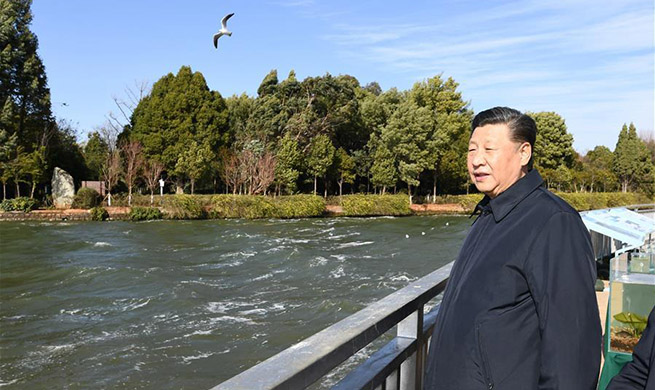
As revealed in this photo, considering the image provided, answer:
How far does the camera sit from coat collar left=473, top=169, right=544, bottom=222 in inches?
60.5

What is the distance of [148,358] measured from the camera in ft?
27.1

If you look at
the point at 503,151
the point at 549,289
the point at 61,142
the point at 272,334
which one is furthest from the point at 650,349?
the point at 61,142

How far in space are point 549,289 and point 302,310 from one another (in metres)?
9.95

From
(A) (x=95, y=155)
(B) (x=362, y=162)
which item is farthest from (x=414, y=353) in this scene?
(B) (x=362, y=162)

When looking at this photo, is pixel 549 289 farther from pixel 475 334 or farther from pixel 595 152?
pixel 595 152

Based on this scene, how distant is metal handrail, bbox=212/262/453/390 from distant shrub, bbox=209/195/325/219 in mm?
28430

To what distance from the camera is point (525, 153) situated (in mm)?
1684

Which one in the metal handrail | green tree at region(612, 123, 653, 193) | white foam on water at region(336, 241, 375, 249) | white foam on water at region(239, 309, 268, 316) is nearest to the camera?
the metal handrail

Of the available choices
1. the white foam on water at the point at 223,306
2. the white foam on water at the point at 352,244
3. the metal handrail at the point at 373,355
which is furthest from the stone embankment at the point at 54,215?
the metal handrail at the point at 373,355

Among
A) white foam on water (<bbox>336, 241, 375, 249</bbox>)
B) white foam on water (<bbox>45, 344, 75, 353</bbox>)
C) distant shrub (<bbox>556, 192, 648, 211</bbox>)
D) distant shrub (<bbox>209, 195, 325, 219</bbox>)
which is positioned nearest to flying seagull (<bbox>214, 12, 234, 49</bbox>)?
white foam on water (<bbox>45, 344, 75, 353</bbox>)

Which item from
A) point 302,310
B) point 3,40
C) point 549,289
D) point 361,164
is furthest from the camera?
point 361,164

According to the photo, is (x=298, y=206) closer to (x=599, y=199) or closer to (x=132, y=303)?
(x=132, y=303)

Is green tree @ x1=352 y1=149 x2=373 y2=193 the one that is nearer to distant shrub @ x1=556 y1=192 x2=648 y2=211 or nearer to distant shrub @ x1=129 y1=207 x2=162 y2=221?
distant shrub @ x1=556 y1=192 x2=648 y2=211

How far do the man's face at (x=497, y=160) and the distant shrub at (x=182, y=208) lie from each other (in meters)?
27.9
